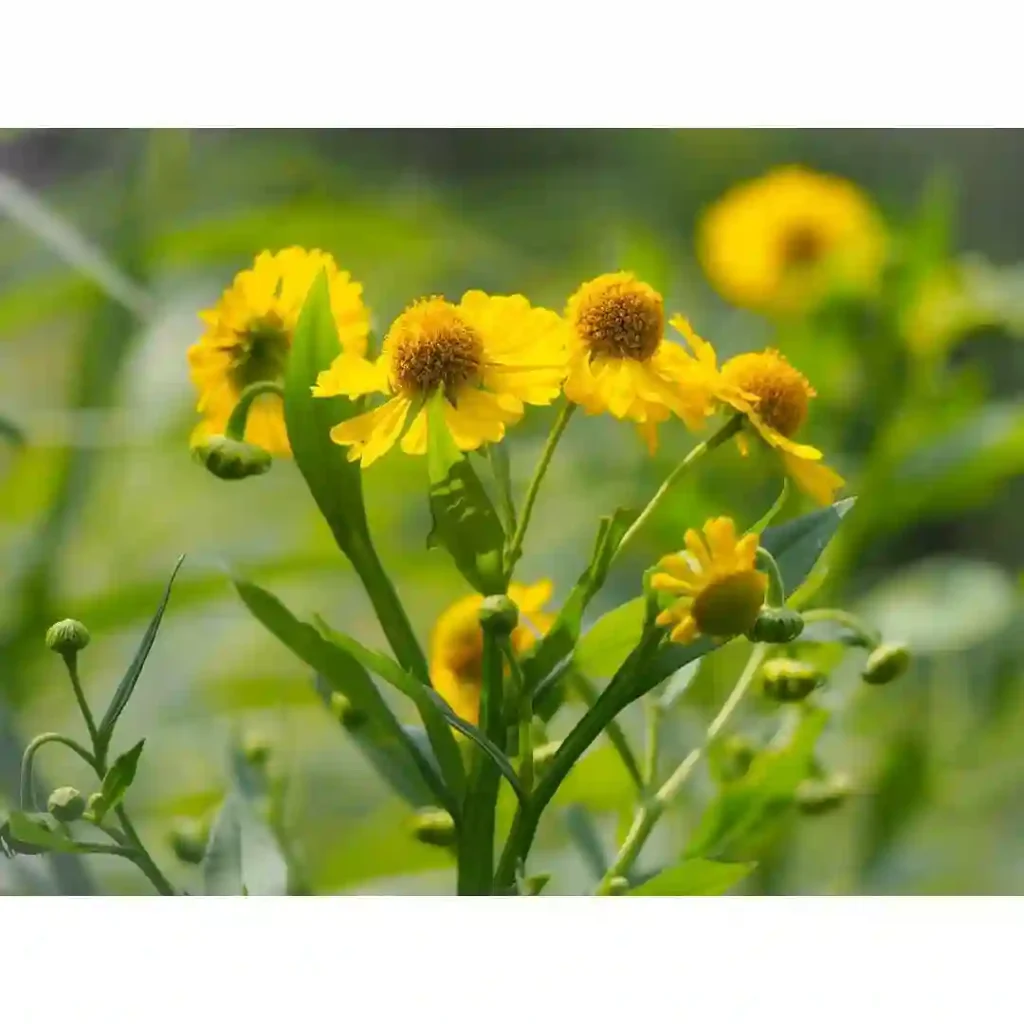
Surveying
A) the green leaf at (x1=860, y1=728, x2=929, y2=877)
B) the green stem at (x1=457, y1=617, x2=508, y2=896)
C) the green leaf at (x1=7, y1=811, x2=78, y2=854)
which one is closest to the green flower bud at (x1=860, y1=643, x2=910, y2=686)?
the green leaf at (x1=860, y1=728, x2=929, y2=877)

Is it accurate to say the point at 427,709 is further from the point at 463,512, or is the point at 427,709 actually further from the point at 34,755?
the point at 34,755

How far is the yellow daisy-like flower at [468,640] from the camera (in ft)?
2.28

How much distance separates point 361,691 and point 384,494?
139mm

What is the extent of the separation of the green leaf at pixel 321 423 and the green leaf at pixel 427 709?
0.19ft

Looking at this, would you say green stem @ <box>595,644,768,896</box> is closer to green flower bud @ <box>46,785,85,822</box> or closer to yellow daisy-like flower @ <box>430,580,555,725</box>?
yellow daisy-like flower @ <box>430,580,555,725</box>

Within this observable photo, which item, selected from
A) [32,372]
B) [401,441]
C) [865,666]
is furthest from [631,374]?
[32,372]

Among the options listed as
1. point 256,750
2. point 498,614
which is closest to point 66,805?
point 256,750

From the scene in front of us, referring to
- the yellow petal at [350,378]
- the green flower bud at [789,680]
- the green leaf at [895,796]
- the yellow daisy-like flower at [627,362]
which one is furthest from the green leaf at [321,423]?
the green leaf at [895,796]

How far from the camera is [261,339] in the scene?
722 millimetres

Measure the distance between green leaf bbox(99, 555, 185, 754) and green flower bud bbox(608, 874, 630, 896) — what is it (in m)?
0.27

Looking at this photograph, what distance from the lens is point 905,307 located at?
3.03 feet

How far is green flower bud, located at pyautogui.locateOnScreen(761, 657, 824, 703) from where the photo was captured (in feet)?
2.32
